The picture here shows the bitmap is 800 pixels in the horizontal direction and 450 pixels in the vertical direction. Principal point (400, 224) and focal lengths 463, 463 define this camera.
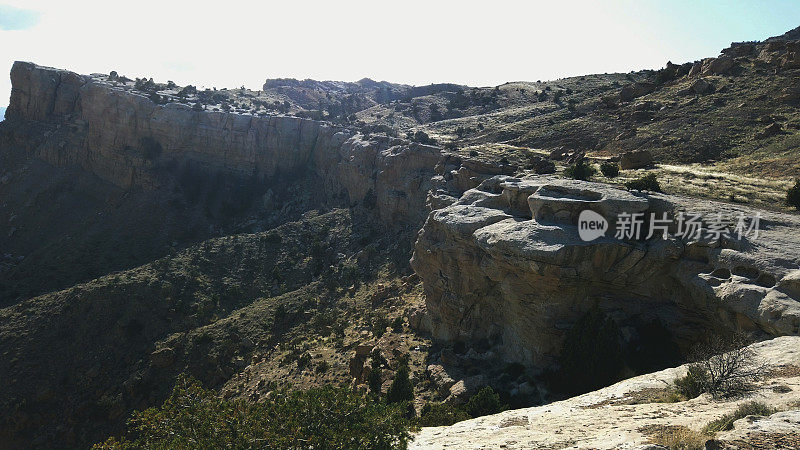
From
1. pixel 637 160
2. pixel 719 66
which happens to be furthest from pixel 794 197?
pixel 719 66

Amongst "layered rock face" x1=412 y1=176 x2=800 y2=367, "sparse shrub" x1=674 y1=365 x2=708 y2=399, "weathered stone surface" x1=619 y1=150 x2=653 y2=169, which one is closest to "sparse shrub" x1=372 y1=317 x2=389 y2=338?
"layered rock face" x1=412 y1=176 x2=800 y2=367

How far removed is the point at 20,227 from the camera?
60.2 meters

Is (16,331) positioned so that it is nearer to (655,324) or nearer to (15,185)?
(15,185)

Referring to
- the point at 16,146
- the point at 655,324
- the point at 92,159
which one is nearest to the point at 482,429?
the point at 655,324

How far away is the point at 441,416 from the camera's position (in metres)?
21.6

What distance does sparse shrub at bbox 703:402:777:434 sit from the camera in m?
11.4

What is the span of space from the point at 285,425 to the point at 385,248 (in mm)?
34734

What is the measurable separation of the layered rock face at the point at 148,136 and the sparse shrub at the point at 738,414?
53.5m

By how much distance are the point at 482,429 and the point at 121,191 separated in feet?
218

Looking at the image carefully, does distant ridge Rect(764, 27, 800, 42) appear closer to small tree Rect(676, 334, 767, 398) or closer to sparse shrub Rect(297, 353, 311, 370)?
small tree Rect(676, 334, 767, 398)

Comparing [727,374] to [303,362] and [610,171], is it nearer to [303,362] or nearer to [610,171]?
[303,362]

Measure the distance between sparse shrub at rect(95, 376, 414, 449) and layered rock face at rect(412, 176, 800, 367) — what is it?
12788mm

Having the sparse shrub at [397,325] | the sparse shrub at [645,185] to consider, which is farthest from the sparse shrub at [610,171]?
the sparse shrub at [397,325]

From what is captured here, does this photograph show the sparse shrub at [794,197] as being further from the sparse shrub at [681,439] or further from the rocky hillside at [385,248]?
the sparse shrub at [681,439]
